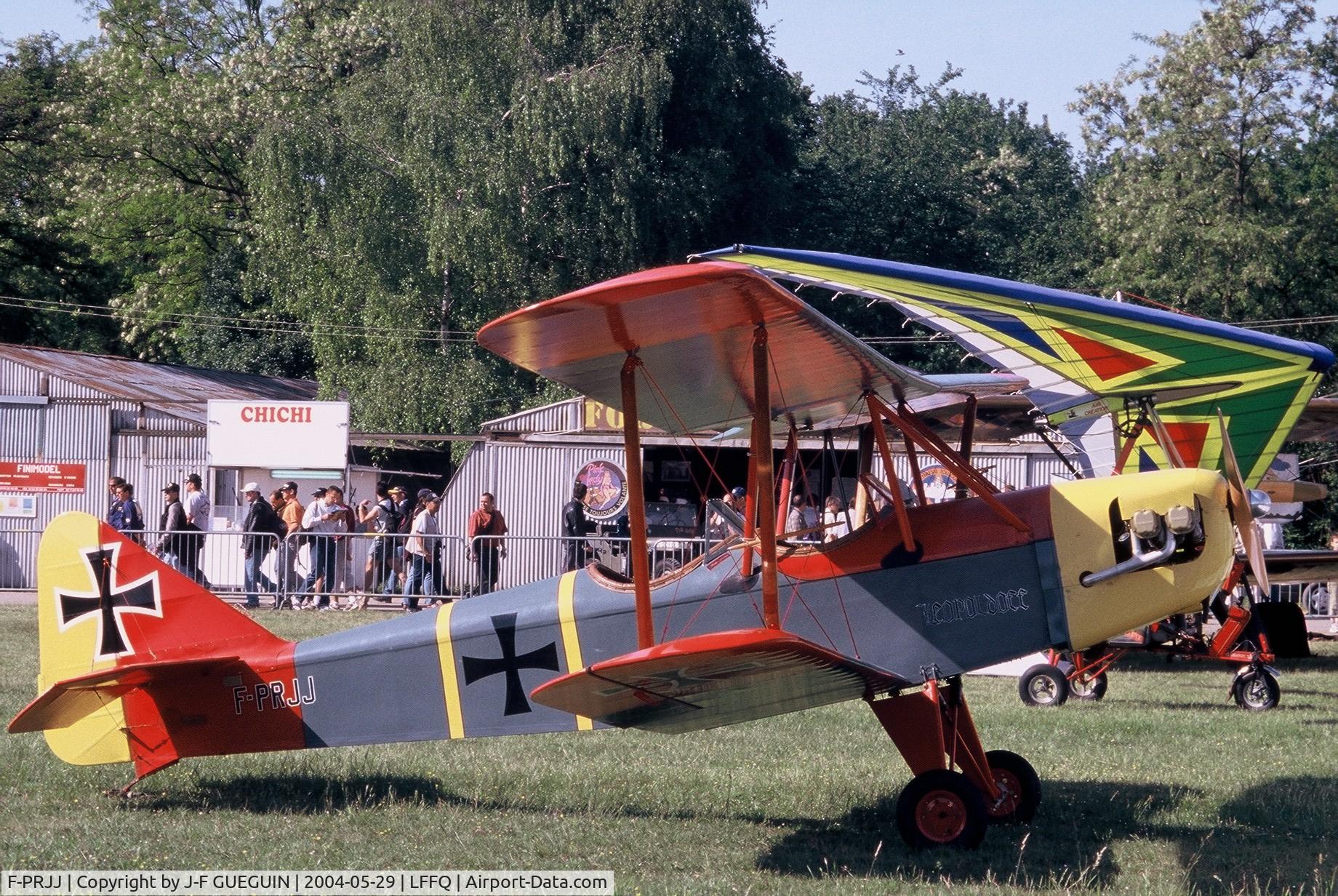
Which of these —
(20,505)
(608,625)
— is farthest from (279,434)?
(608,625)

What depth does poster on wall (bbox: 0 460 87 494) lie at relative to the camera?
22.8m

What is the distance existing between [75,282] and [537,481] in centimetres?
2520

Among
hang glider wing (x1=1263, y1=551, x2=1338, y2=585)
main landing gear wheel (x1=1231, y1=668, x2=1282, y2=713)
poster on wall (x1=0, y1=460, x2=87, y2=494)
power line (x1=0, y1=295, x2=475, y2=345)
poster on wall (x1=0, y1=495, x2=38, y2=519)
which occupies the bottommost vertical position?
main landing gear wheel (x1=1231, y1=668, x2=1282, y2=713)

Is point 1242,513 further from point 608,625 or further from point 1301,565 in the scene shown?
point 1301,565

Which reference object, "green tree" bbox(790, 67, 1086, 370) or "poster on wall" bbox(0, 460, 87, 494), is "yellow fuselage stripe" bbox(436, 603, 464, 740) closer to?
"poster on wall" bbox(0, 460, 87, 494)

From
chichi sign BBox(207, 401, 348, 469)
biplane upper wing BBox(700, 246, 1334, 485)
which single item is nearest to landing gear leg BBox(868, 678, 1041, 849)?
biplane upper wing BBox(700, 246, 1334, 485)

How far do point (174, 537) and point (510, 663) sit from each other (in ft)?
40.7

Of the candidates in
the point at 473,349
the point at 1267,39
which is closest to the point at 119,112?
the point at 473,349

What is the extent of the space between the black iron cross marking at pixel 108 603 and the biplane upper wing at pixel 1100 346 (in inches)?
140

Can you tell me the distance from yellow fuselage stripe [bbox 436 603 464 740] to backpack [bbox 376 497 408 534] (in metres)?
12.9

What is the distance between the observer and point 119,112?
3859cm

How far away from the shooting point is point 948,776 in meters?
6.18

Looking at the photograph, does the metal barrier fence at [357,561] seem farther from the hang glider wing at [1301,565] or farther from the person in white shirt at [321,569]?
the hang glider wing at [1301,565]

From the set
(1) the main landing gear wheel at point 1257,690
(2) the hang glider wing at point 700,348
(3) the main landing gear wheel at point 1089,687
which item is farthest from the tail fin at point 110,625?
(1) the main landing gear wheel at point 1257,690
